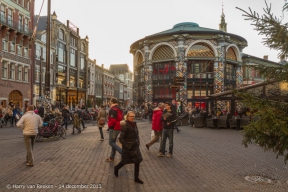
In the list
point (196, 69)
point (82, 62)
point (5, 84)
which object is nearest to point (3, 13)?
point (5, 84)

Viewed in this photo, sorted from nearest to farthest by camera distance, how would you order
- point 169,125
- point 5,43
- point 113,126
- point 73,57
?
1. point 113,126
2. point 169,125
3. point 5,43
4. point 73,57

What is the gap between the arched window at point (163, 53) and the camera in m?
43.7

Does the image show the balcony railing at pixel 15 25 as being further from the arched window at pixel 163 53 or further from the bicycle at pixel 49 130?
the bicycle at pixel 49 130

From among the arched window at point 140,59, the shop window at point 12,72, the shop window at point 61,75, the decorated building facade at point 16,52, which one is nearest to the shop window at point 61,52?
the shop window at point 61,75

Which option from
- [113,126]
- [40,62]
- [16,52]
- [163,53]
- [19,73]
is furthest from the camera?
[163,53]

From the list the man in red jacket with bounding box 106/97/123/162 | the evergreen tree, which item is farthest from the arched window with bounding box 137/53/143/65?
the evergreen tree

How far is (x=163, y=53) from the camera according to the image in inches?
1748

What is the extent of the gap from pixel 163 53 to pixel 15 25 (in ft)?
68.1

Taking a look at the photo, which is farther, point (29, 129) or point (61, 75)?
point (61, 75)

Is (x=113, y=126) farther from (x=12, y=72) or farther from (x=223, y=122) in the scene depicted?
(x=12, y=72)

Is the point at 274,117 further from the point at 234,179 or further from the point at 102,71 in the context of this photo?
the point at 102,71

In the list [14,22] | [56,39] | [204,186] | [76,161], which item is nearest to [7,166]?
[76,161]

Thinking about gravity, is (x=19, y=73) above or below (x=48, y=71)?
above

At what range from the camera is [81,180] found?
6.52 m
